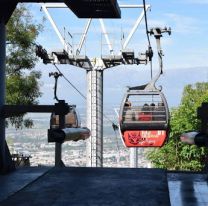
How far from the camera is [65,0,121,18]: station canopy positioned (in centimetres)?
868

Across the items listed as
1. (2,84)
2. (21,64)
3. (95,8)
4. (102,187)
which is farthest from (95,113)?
(102,187)

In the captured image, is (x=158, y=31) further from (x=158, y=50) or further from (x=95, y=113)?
(x=95, y=113)

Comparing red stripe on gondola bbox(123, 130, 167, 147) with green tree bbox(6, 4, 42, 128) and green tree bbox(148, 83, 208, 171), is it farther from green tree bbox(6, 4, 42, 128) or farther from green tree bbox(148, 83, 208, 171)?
green tree bbox(148, 83, 208, 171)

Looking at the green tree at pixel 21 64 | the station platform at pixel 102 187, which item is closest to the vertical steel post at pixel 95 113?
the green tree at pixel 21 64

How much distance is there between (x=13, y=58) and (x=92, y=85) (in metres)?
14.9

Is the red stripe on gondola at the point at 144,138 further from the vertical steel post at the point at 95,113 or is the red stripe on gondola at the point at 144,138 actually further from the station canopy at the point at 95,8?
the vertical steel post at the point at 95,113

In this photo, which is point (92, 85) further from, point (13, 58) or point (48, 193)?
point (48, 193)

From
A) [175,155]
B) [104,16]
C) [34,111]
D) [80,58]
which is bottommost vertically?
[175,155]

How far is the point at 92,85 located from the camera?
37.6 metres

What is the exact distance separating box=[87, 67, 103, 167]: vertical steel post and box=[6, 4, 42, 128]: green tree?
13.7m

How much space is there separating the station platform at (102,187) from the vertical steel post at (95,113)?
27.0 meters

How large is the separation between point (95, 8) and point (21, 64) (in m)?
14.5

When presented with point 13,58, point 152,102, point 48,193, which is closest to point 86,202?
point 48,193

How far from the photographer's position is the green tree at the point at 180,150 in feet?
120
